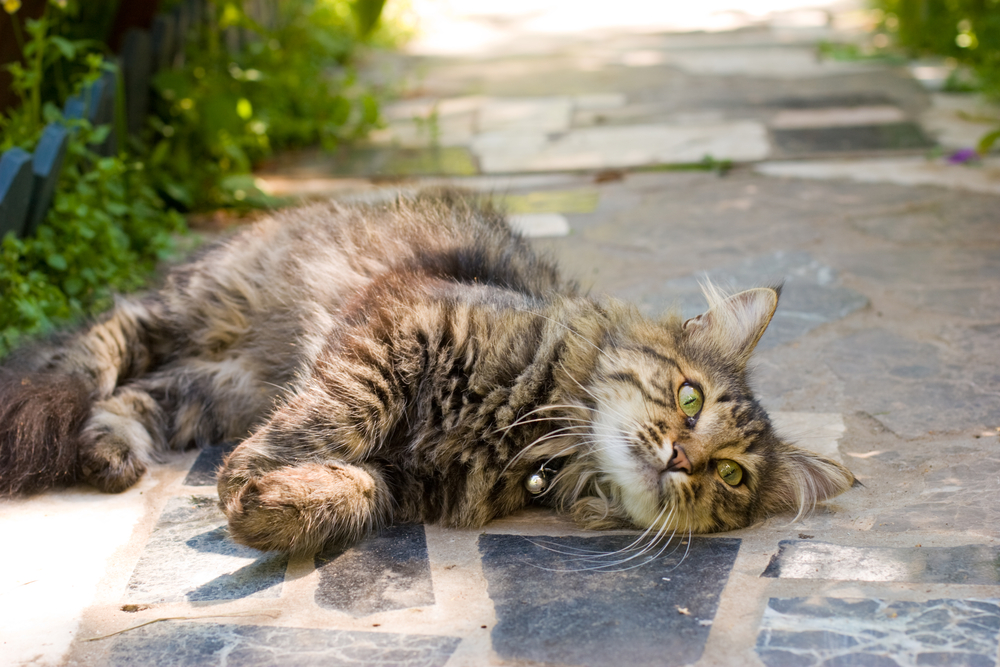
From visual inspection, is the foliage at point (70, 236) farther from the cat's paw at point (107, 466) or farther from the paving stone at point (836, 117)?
the paving stone at point (836, 117)

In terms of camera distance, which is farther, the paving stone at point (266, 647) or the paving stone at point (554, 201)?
the paving stone at point (554, 201)

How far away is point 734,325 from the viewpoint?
8.47 ft

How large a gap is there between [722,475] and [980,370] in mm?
1258

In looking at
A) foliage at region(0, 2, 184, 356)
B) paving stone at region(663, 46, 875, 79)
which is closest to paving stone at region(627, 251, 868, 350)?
foliage at region(0, 2, 184, 356)

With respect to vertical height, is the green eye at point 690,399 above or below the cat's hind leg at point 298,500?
above

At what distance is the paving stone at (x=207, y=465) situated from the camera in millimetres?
2598

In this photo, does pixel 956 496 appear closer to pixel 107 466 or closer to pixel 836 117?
pixel 107 466

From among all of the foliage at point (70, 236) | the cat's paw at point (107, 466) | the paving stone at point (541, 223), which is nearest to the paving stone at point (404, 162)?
the paving stone at point (541, 223)

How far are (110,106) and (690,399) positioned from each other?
3.28 meters

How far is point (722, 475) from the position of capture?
232cm

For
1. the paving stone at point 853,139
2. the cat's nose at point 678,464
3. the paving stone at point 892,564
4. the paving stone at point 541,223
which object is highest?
the paving stone at point 853,139

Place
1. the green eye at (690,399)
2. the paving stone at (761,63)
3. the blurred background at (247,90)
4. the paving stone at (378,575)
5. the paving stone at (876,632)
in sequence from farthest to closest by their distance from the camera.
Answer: the paving stone at (761,63), the blurred background at (247,90), the green eye at (690,399), the paving stone at (378,575), the paving stone at (876,632)

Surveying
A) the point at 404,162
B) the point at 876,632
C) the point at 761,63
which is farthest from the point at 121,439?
the point at 761,63

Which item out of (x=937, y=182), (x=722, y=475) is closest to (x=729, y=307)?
(x=722, y=475)
